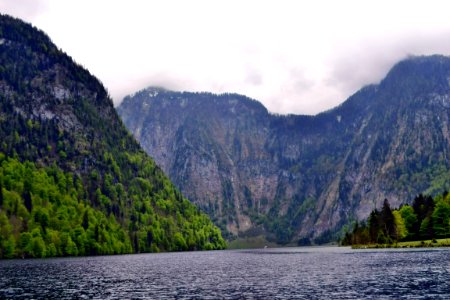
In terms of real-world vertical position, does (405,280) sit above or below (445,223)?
below

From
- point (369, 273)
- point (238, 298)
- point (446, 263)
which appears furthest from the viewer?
point (446, 263)

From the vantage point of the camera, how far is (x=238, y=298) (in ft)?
216

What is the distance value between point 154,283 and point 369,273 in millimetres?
39164

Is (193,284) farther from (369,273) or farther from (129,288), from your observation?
(369,273)

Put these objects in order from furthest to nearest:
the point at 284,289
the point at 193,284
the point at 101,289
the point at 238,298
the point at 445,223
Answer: the point at 445,223 → the point at 193,284 → the point at 101,289 → the point at 284,289 → the point at 238,298

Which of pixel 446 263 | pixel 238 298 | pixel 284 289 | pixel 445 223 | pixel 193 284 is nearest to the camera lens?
pixel 238 298

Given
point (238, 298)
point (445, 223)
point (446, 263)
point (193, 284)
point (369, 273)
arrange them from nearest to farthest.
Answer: point (238, 298), point (193, 284), point (369, 273), point (446, 263), point (445, 223)

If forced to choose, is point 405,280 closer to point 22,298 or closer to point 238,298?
point 238,298

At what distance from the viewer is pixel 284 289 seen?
74250 millimetres

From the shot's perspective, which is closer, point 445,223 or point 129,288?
point 129,288

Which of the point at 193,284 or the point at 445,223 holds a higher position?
the point at 445,223

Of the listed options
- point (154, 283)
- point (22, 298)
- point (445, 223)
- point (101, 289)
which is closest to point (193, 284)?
point (154, 283)

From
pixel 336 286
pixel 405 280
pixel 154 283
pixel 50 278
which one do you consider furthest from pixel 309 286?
pixel 50 278

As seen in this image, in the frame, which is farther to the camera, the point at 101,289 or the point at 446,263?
the point at 446,263
